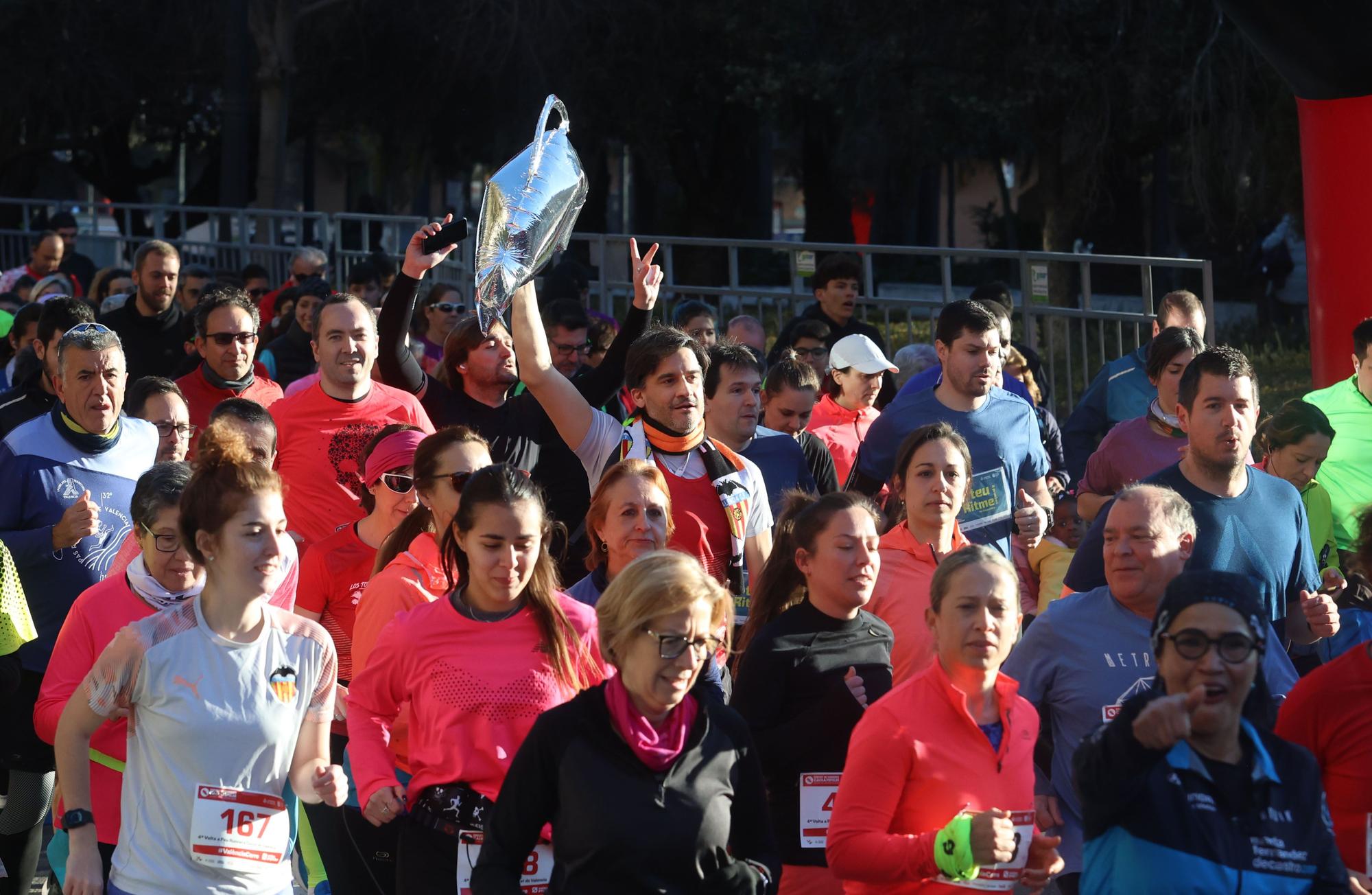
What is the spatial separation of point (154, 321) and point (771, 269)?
7.73 m

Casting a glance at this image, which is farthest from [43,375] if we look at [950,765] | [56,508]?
[950,765]

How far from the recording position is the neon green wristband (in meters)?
3.72

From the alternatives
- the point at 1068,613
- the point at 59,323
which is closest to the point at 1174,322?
the point at 1068,613

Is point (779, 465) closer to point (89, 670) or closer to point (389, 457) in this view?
point (389, 457)

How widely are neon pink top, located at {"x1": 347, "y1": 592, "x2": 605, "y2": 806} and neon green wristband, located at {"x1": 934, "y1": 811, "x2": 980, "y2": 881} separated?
3.07 ft

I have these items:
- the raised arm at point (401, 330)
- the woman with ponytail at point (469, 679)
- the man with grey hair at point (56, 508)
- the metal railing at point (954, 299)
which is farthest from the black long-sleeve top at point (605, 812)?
the metal railing at point (954, 299)

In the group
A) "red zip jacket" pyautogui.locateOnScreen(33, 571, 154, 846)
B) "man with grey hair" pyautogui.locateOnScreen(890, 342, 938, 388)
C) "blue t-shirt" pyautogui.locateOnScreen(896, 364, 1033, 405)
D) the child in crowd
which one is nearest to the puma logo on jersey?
"red zip jacket" pyautogui.locateOnScreen(33, 571, 154, 846)

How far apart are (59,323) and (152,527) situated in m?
3.02

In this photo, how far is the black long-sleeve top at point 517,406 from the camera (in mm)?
6730

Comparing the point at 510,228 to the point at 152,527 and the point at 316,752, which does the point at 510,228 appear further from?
the point at 316,752

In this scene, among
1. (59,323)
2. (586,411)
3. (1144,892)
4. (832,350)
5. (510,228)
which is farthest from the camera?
(832,350)

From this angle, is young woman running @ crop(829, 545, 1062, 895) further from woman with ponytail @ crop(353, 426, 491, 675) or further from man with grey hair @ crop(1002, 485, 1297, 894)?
woman with ponytail @ crop(353, 426, 491, 675)

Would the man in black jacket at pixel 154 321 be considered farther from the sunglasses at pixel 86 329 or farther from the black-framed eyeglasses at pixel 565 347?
the sunglasses at pixel 86 329

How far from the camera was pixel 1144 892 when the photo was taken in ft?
10.8
